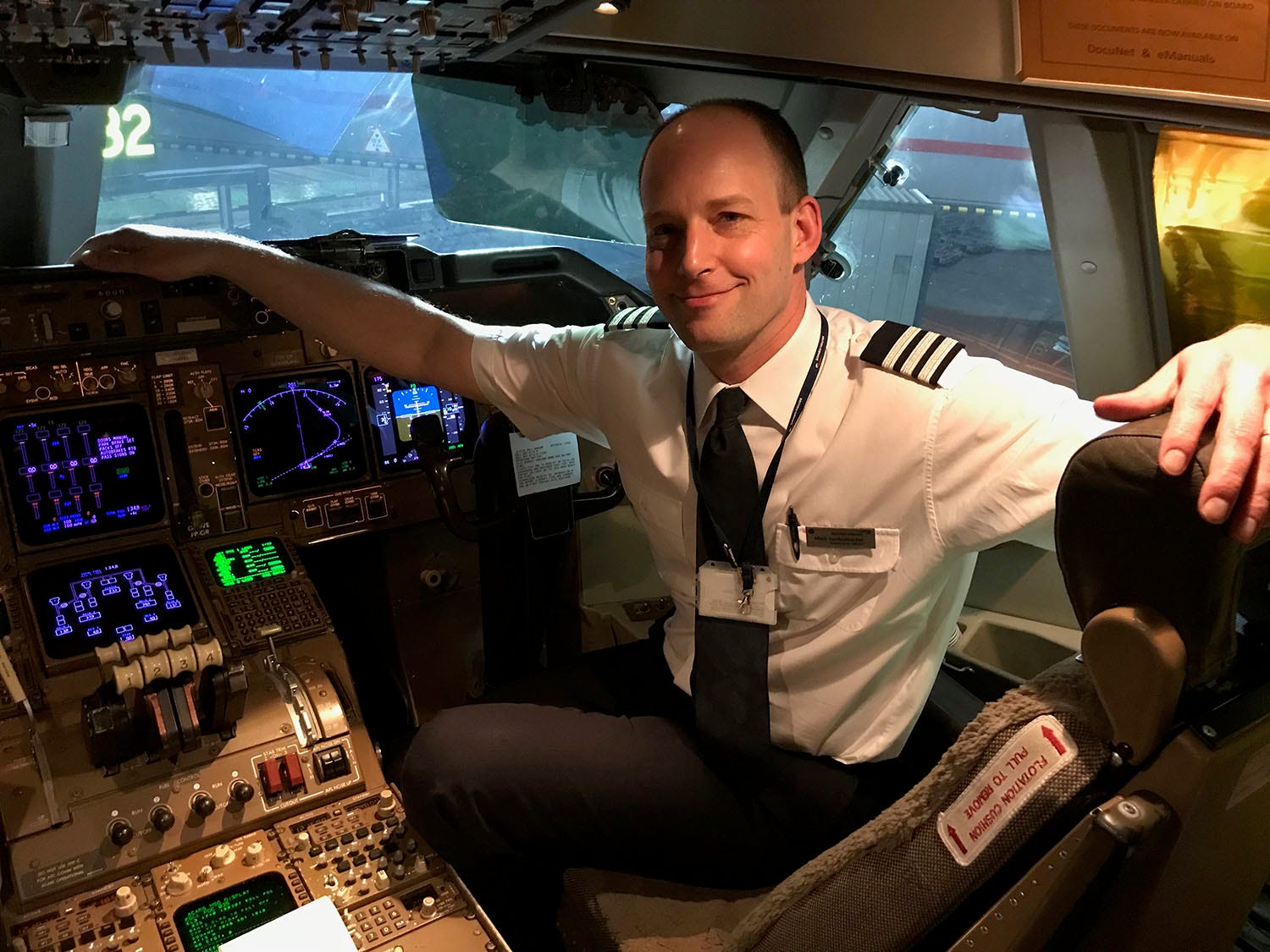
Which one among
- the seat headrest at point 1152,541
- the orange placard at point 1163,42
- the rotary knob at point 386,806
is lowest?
the rotary knob at point 386,806

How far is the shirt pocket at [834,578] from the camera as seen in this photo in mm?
1609

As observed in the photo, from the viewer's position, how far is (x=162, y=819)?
5.81 ft

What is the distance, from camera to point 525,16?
5.83 ft

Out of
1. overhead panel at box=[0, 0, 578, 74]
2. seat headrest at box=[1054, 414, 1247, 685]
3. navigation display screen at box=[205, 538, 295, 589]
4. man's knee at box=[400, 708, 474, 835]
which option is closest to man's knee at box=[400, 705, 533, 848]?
man's knee at box=[400, 708, 474, 835]

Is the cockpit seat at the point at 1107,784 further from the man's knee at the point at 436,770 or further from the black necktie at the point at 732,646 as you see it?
the man's knee at the point at 436,770

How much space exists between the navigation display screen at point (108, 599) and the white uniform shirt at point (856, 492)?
969 mm

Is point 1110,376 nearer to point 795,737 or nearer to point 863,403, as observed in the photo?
point 863,403

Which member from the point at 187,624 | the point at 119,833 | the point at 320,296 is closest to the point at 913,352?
the point at 320,296

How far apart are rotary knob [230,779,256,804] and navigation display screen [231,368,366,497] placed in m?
0.65

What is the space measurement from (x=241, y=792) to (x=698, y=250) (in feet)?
4.31

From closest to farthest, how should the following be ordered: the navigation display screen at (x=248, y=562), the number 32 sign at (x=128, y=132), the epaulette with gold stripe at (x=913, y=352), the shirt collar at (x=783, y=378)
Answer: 1. the epaulette with gold stripe at (x=913, y=352)
2. the shirt collar at (x=783, y=378)
3. the navigation display screen at (x=248, y=562)
4. the number 32 sign at (x=128, y=132)

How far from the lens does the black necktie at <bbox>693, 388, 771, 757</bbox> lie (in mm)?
1641

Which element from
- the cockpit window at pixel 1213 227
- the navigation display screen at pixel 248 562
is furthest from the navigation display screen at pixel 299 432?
the cockpit window at pixel 1213 227

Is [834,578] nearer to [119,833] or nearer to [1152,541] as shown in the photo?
[1152,541]
